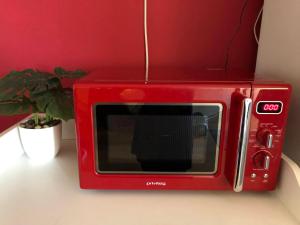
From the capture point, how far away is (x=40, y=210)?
595 millimetres

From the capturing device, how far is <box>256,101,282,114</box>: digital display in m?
0.58

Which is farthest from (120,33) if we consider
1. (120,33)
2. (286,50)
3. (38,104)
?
(286,50)

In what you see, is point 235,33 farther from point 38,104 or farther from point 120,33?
point 38,104

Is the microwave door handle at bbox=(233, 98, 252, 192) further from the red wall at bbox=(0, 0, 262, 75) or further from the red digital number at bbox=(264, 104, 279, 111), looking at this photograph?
the red wall at bbox=(0, 0, 262, 75)

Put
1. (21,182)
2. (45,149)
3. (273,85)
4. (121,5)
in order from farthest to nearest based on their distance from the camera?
(121,5) → (45,149) → (21,182) → (273,85)

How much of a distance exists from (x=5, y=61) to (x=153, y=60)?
55cm

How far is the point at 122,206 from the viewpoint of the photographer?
0.62 metres

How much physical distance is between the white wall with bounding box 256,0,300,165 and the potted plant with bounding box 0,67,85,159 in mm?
553

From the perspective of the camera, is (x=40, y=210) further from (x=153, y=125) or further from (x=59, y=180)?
(x=153, y=125)

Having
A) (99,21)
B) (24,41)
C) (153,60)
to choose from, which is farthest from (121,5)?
(24,41)

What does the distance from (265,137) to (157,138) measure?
0.80ft

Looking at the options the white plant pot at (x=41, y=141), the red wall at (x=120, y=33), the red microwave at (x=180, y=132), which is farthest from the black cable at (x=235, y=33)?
the white plant pot at (x=41, y=141)

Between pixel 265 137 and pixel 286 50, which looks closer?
pixel 265 137

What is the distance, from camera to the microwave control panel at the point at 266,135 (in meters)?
0.57
